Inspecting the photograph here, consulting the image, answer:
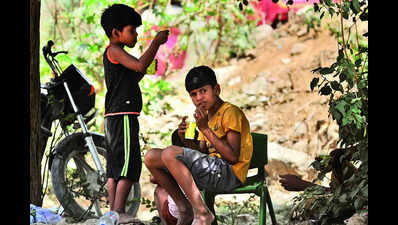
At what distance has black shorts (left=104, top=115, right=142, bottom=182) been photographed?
427 centimetres

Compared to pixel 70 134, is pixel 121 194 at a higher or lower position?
lower

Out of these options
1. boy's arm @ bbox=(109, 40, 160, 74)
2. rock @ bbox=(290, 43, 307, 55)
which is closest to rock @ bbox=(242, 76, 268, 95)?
rock @ bbox=(290, 43, 307, 55)

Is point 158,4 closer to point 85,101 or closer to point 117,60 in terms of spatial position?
point 85,101

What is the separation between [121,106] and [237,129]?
2.74 ft

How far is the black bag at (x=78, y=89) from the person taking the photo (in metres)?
5.09

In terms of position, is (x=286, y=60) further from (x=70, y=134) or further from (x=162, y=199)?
(x=162, y=199)

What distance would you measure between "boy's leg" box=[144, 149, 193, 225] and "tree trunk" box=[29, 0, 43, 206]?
42.3 inches

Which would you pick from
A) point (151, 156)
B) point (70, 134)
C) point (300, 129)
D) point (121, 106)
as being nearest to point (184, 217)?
point (151, 156)

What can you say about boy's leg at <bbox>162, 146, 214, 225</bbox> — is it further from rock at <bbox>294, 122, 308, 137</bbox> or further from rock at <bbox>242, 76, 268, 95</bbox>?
rock at <bbox>242, 76, 268, 95</bbox>

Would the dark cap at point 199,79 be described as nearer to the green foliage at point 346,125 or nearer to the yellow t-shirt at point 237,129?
the yellow t-shirt at point 237,129

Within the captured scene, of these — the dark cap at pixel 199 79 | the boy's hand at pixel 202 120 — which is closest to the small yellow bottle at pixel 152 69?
the dark cap at pixel 199 79

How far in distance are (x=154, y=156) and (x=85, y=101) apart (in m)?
1.47

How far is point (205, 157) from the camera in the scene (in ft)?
12.7
